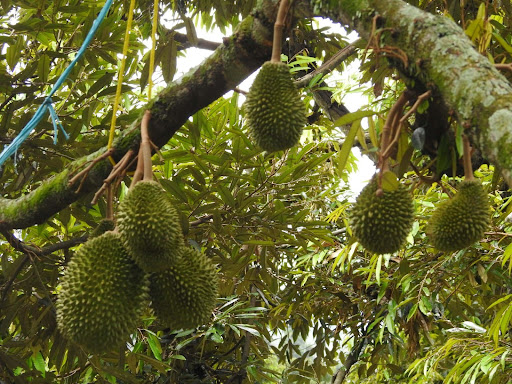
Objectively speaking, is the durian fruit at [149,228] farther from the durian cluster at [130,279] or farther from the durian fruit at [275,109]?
the durian fruit at [275,109]

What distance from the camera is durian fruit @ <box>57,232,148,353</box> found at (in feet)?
3.06

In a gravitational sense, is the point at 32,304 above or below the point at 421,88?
below

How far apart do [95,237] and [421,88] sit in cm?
62

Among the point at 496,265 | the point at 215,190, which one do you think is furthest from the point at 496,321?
the point at 215,190

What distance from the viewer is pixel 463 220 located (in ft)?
2.92

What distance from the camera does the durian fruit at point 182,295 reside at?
3.27 feet

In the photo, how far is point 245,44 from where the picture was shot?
1071 millimetres

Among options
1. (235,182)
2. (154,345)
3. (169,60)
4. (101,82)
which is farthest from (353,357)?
(101,82)

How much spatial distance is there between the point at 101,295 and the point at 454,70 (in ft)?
2.10

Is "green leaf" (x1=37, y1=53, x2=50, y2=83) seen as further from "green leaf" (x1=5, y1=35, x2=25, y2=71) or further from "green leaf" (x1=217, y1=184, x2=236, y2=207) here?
"green leaf" (x1=217, y1=184, x2=236, y2=207)

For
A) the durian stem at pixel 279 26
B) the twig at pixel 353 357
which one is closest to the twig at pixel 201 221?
the durian stem at pixel 279 26

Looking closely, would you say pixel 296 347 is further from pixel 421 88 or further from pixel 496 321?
pixel 421 88

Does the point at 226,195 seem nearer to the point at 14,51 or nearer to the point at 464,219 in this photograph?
the point at 14,51

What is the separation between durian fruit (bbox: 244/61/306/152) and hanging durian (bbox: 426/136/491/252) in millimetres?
283
